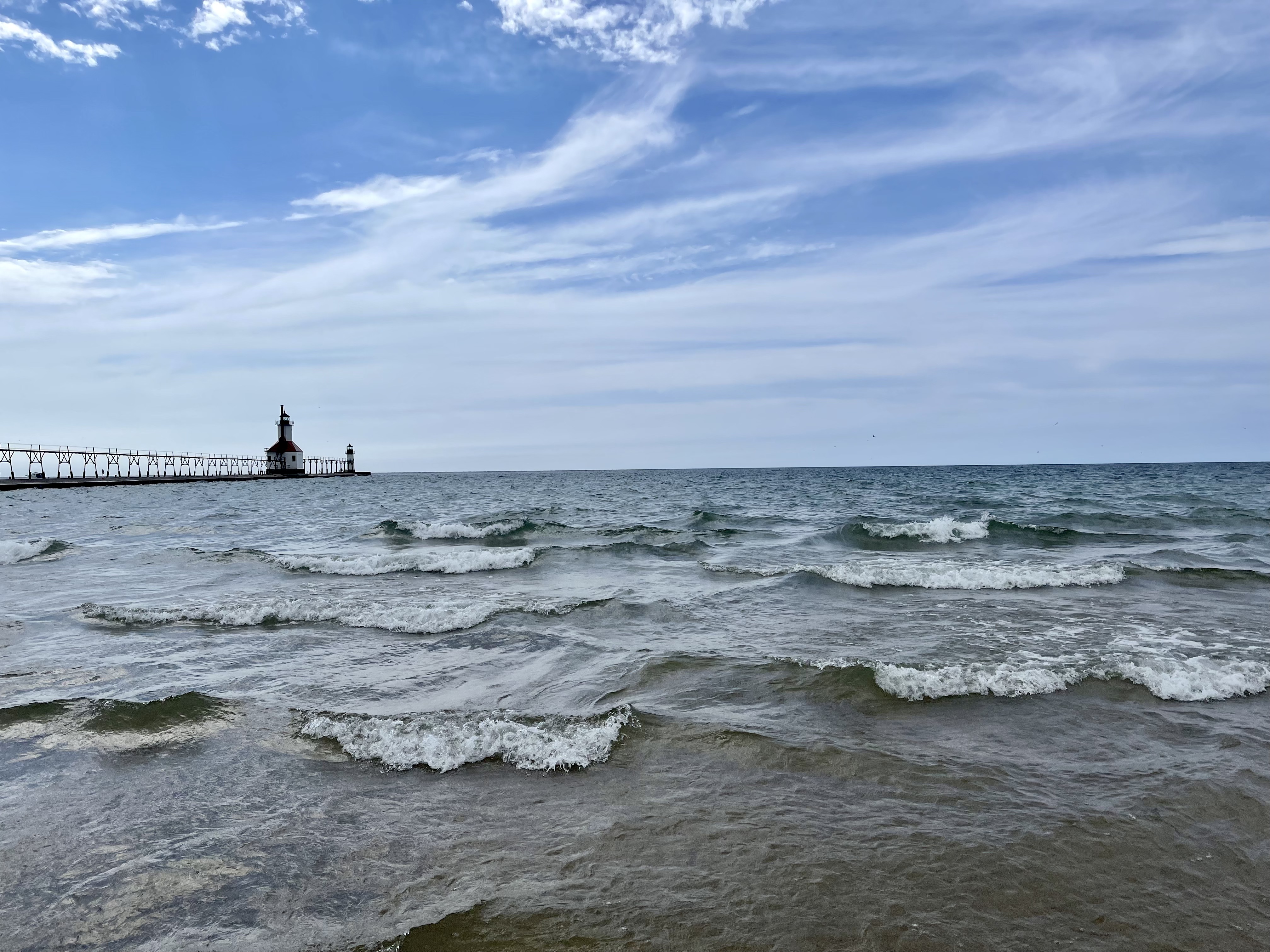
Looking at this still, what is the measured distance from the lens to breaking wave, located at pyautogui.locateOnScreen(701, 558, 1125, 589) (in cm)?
1420

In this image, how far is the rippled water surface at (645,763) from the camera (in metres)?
3.87

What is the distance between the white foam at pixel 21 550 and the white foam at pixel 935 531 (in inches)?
928

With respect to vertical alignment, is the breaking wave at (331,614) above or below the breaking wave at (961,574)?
below

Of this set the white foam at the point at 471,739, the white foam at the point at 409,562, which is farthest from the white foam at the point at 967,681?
the white foam at the point at 409,562

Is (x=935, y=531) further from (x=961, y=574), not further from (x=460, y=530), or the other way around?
(x=460, y=530)

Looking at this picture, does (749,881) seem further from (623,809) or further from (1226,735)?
(1226,735)

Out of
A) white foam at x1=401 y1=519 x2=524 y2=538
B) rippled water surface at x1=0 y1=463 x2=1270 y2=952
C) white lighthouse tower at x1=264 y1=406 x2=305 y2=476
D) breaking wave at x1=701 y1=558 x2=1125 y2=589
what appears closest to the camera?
rippled water surface at x1=0 y1=463 x2=1270 y2=952

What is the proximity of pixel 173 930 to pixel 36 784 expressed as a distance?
276cm

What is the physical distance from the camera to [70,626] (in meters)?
10.9

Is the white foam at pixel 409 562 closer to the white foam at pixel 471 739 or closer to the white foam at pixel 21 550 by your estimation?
the white foam at pixel 21 550

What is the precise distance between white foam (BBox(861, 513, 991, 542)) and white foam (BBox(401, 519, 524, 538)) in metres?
12.5

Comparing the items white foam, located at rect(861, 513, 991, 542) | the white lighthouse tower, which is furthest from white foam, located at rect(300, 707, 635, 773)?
the white lighthouse tower

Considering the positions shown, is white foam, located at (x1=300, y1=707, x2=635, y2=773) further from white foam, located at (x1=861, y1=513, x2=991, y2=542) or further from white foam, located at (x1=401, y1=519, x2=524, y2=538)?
white foam, located at (x1=401, y1=519, x2=524, y2=538)

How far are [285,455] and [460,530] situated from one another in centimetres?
9864
